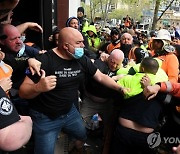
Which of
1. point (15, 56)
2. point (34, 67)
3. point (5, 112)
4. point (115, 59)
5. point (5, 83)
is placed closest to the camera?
point (5, 112)

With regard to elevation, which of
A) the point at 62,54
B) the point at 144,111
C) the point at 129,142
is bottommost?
the point at 129,142

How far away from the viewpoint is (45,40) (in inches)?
209

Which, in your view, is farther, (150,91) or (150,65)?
(150,65)

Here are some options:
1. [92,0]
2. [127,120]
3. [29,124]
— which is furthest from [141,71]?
[92,0]

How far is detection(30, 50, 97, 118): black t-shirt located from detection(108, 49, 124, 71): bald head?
73 centimetres

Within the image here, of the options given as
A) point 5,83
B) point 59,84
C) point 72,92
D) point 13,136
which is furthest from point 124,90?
point 13,136

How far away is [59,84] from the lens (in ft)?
8.93

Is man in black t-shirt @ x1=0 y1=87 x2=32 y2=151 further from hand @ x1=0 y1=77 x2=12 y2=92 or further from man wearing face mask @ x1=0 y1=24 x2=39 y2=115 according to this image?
man wearing face mask @ x1=0 y1=24 x2=39 y2=115

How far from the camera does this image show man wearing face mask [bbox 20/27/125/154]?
268 cm

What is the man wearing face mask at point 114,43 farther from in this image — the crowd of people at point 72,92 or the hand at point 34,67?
the hand at point 34,67

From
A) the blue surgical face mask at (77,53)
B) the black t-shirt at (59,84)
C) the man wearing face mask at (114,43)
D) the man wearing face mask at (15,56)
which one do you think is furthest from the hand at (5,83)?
the man wearing face mask at (114,43)

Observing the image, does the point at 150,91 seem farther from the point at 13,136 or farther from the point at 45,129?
the point at 13,136

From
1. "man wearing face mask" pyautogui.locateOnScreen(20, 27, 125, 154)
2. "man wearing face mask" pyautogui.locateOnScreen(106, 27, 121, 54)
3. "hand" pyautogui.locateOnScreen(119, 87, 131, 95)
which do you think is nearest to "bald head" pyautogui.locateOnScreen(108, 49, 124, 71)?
"man wearing face mask" pyautogui.locateOnScreen(20, 27, 125, 154)

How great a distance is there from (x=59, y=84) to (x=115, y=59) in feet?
3.51
